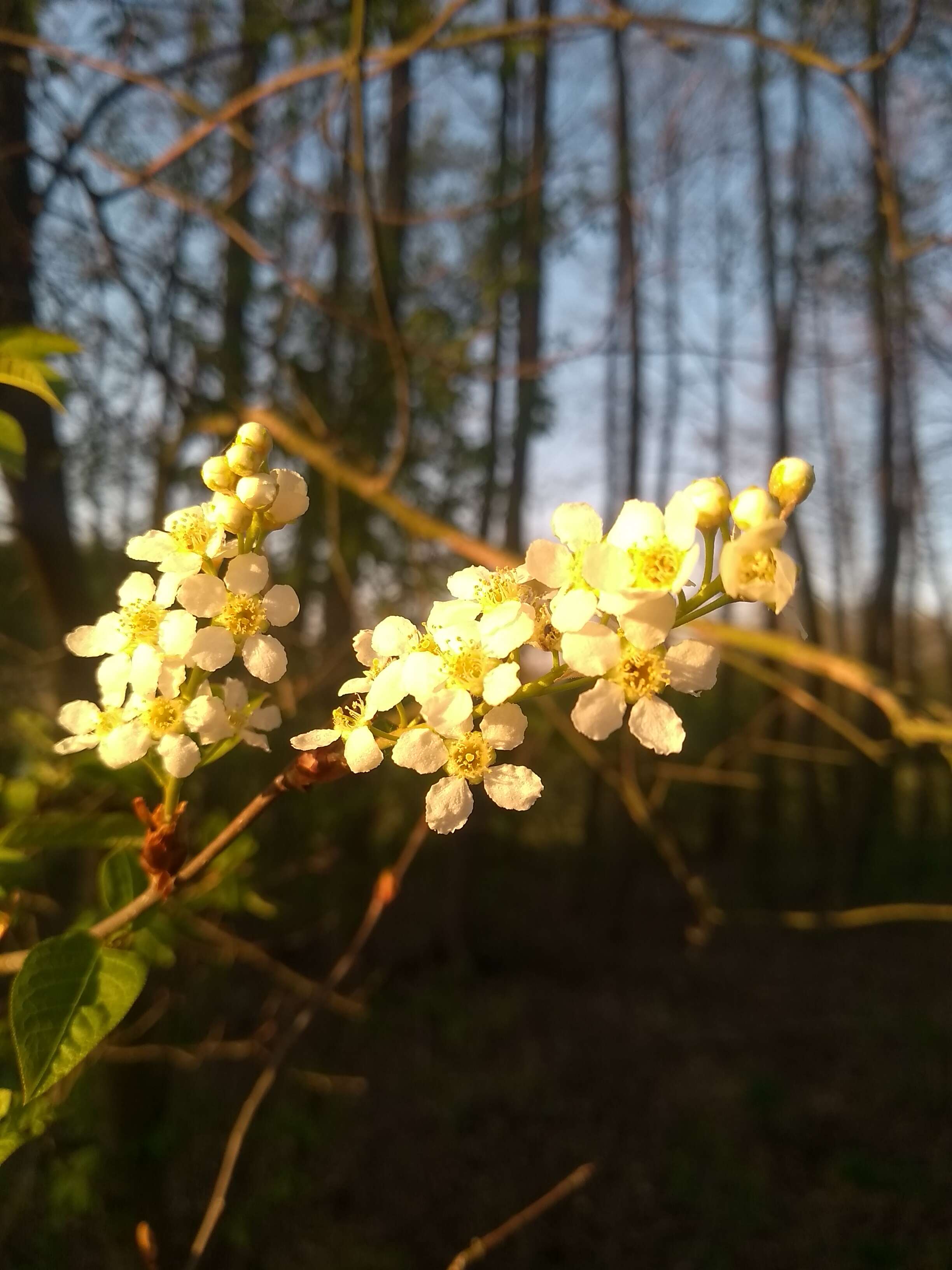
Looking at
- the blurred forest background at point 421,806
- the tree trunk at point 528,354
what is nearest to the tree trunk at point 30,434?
the blurred forest background at point 421,806

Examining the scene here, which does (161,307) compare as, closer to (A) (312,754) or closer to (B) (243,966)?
(A) (312,754)

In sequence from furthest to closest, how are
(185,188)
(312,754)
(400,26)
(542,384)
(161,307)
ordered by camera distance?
(542,384)
(185,188)
(400,26)
(161,307)
(312,754)

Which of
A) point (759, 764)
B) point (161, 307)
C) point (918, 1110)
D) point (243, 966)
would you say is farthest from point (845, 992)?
point (161, 307)

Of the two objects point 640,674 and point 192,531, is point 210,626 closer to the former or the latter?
point 192,531

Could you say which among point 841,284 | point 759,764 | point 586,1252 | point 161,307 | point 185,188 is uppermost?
point 841,284

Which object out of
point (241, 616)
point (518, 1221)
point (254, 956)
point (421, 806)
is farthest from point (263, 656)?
point (421, 806)

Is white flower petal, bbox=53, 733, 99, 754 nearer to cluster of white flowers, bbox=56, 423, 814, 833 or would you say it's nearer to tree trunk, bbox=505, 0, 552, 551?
cluster of white flowers, bbox=56, 423, 814, 833
